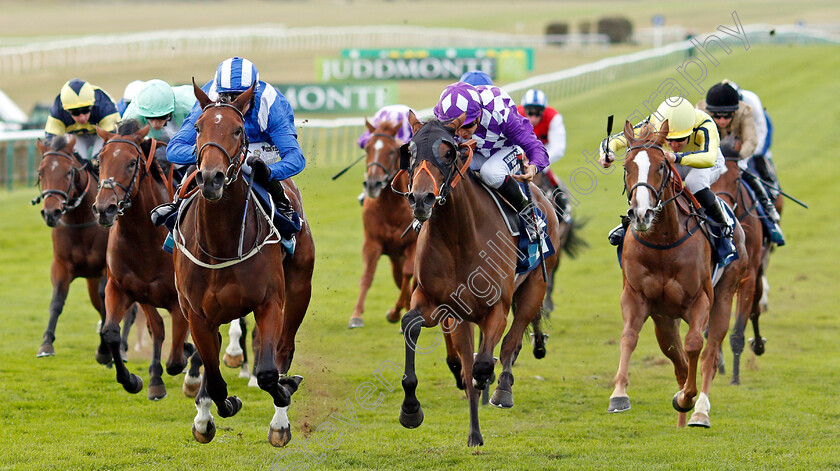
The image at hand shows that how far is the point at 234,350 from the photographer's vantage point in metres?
7.82

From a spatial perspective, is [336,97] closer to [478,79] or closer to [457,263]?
[478,79]

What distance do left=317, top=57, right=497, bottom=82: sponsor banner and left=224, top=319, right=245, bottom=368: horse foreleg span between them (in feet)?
73.7

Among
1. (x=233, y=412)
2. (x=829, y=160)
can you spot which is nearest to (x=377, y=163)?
(x=233, y=412)

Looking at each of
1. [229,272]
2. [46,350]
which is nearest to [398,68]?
[46,350]

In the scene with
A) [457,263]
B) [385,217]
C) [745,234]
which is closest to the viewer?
[457,263]

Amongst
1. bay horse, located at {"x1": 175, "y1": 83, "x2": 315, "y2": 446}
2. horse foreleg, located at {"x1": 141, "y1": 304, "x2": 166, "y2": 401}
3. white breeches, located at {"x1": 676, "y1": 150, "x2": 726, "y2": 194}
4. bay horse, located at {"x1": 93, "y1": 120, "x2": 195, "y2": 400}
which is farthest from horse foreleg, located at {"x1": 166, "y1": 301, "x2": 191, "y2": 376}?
white breeches, located at {"x1": 676, "y1": 150, "x2": 726, "y2": 194}

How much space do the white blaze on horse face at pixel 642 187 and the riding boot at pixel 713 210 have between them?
1.15 metres

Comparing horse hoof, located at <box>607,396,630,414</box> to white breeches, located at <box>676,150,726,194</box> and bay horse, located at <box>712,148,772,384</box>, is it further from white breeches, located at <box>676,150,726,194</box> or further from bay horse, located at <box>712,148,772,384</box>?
bay horse, located at <box>712,148,772,384</box>

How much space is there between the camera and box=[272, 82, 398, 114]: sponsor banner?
24094mm

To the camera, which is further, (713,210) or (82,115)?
(82,115)

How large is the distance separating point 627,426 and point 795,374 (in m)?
2.62

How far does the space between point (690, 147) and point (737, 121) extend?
1972 mm

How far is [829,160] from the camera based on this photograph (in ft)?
73.5

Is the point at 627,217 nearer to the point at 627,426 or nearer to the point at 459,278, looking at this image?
the point at 459,278
